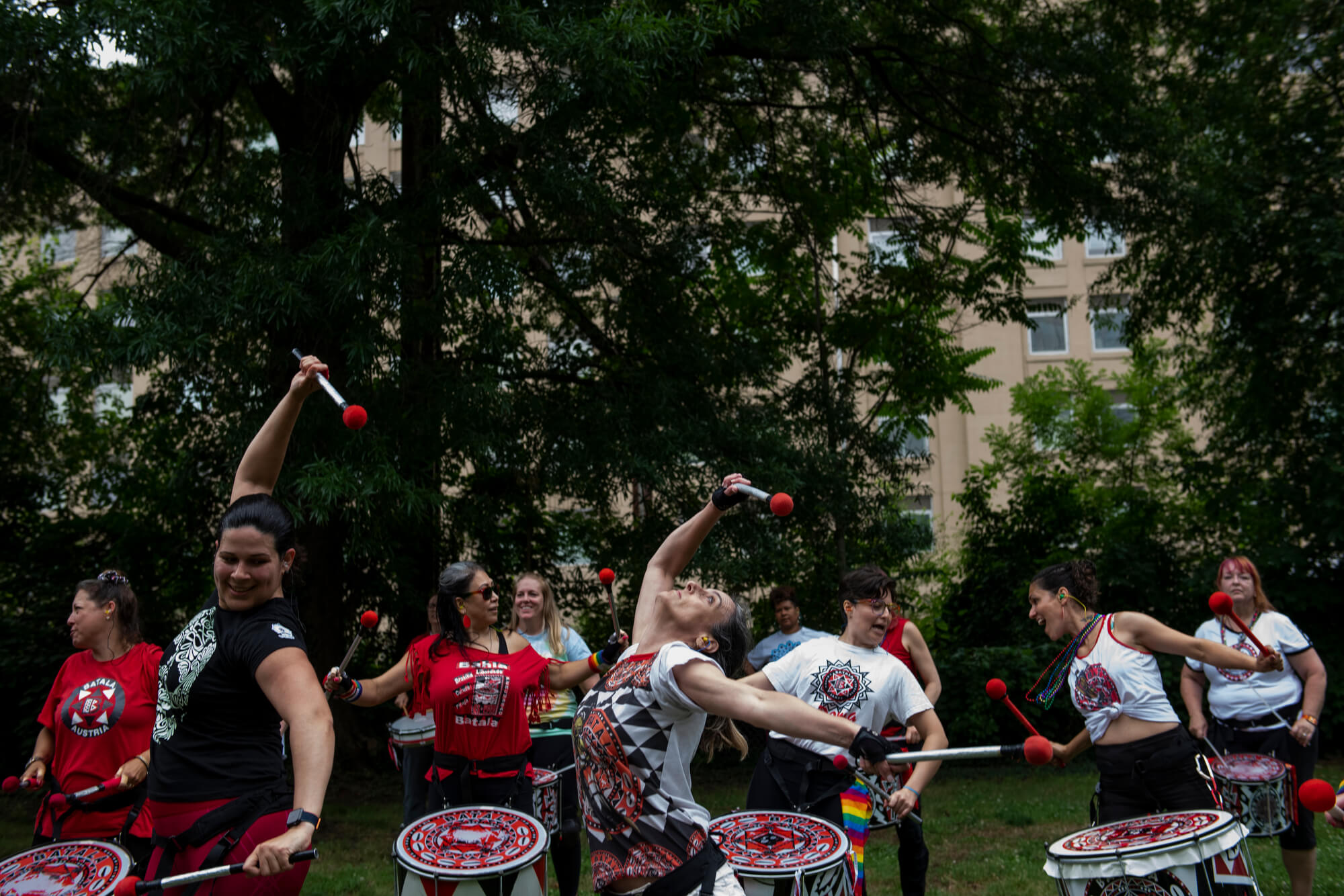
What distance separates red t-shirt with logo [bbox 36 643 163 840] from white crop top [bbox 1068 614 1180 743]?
4635 mm

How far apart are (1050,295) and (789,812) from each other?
85.3ft

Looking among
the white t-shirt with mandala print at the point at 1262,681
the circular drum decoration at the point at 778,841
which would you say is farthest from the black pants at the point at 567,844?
the white t-shirt with mandala print at the point at 1262,681

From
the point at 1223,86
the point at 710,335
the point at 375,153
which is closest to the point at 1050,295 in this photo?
the point at 1223,86

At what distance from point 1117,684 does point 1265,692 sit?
2238mm

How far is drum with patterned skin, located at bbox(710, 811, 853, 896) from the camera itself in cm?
421

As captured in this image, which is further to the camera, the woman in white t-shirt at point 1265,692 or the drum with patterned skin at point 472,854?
the woman in white t-shirt at point 1265,692

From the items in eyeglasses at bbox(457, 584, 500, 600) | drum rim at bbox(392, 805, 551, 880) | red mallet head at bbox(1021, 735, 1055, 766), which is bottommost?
drum rim at bbox(392, 805, 551, 880)

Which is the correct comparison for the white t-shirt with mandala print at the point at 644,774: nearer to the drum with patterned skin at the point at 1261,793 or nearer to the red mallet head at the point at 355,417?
the red mallet head at the point at 355,417

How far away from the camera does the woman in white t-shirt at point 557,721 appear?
6598 mm

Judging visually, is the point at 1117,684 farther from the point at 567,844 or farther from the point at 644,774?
the point at 567,844

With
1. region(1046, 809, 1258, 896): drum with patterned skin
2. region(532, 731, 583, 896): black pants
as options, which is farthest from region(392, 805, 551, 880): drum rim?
region(1046, 809, 1258, 896): drum with patterned skin

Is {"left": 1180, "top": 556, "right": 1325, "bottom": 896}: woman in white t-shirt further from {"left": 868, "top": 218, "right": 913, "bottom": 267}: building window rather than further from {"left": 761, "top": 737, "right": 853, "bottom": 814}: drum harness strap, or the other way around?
{"left": 868, "top": 218, "right": 913, "bottom": 267}: building window

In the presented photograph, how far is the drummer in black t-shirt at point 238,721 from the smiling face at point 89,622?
2.55 meters

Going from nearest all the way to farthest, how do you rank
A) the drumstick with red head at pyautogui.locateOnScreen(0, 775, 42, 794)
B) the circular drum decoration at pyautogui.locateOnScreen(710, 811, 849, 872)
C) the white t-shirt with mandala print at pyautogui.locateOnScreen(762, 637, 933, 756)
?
the circular drum decoration at pyautogui.locateOnScreen(710, 811, 849, 872), the drumstick with red head at pyautogui.locateOnScreen(0, 775, 42, 794), the white t-shirt with mandala print at pyautogui.locateOnScreen(762, 637, 933, 756)
